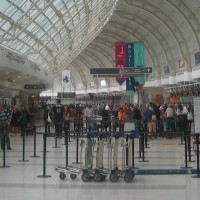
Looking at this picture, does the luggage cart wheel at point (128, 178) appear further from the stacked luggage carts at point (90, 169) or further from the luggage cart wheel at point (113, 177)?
the stacked luggage carts at point (90, 169)

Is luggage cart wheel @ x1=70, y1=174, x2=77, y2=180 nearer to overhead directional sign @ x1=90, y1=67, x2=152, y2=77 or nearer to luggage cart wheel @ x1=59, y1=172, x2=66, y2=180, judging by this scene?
luggage cart wheel @ x1=59, y1=172, x2=66, y2=180

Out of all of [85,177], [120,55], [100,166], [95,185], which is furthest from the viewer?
[120,55]

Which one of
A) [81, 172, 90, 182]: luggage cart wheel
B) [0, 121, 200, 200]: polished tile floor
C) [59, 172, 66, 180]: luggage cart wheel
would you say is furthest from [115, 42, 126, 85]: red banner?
[81, 172, 90, 182]: luggage cart wheel

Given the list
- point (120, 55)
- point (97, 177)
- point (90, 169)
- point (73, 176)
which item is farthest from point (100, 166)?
point (120, 55)

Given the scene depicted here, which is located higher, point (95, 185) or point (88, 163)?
point (88, 163)

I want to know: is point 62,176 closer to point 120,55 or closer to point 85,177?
point 85,177

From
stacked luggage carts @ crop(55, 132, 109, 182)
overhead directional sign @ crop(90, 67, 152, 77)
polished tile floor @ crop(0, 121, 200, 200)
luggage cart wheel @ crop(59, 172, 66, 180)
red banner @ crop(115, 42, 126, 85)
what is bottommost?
polished tile floor @ crop(0, 121, 200, 200)

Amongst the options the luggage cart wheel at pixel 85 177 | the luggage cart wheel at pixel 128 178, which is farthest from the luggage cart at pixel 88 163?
the luggage cart wheel at pixel 128 178

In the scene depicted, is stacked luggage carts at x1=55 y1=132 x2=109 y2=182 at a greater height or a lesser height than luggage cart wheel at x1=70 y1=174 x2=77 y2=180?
greater

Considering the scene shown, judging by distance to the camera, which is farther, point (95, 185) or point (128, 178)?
point (128, 178)

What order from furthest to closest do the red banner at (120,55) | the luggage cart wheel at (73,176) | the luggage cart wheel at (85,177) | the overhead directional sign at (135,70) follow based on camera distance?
the red banner at (120,55) < the overhead directional sign at (135,70) < the luggage cart wheel at (73,176) < the luggage cart wheel at (85,177)

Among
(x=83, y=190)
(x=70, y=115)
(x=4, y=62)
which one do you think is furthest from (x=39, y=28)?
(x=83, y=190)

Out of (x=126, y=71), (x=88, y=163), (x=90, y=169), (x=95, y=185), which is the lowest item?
(x=95, y=185)

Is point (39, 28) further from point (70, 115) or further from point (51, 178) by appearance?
point (51, 178)
